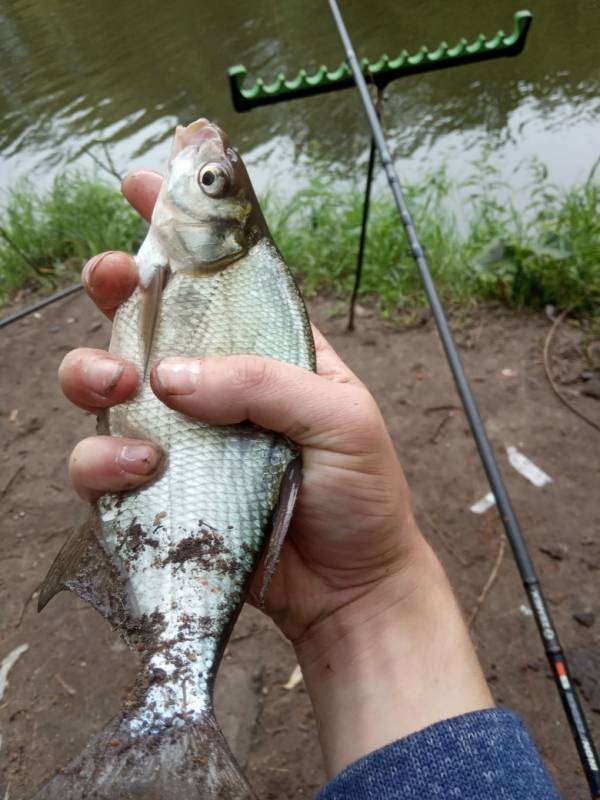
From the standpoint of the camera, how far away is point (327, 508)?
5.97ft

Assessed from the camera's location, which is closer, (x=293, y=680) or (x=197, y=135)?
(x=197, y=135)

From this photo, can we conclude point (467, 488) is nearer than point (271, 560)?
No

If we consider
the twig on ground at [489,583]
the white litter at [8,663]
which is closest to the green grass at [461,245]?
the twig on ground at [489,583]

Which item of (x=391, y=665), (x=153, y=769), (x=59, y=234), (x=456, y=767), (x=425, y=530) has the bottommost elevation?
(x=425, y=530)

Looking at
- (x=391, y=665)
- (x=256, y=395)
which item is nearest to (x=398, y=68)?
(x=256, y=395)

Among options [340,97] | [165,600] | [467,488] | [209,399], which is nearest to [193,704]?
[165,600]

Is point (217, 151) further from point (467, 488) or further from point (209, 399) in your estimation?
point (467, 488)

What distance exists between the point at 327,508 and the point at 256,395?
0.48 metres

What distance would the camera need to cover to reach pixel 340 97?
8680 millimetres

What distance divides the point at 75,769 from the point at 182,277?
1.19 metres

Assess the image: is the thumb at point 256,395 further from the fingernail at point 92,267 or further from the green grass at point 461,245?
the green grass at point 461,245

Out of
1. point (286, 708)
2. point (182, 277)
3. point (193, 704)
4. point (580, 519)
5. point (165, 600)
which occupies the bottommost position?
point (580, 519)

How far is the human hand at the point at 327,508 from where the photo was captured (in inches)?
60.7

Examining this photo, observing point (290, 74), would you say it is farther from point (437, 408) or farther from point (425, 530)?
point (425, 530)
